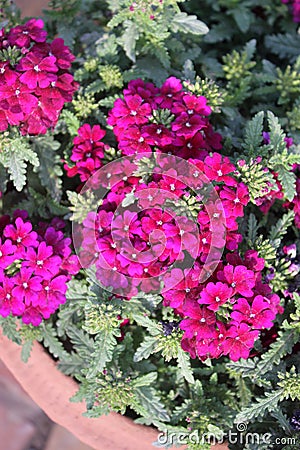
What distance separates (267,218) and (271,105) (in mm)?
472

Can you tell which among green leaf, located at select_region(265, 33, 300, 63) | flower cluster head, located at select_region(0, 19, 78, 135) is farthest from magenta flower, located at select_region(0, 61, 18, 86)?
green leaf, located at select_region(265, 33, 300, 63)

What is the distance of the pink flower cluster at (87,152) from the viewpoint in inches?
72.6

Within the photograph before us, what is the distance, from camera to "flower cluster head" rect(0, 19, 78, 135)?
1679 millimetres

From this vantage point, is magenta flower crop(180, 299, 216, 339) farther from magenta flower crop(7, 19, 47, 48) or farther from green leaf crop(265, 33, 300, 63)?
green leaf crop(265, 33, 300, 63)

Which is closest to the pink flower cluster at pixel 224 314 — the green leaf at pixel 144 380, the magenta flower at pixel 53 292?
the green leaf at pixel 144 380

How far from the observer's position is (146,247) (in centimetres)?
163

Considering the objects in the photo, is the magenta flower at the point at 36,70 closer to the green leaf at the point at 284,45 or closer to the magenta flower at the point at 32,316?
the magenta flower at the point at 32,316

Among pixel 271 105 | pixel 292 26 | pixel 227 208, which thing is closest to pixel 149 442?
pixel 227 208

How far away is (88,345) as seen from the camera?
6.12 feet

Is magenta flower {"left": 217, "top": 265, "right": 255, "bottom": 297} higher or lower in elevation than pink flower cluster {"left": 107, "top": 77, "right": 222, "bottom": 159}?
lower

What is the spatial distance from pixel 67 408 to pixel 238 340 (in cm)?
68

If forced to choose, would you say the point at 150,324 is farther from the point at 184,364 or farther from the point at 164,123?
the point at 164,123

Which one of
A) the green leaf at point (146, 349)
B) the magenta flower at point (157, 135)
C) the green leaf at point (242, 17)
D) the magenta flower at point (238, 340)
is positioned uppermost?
the magenta flower at point (157, 135)

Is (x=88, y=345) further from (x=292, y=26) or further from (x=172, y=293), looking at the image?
(x=292, y=26)
